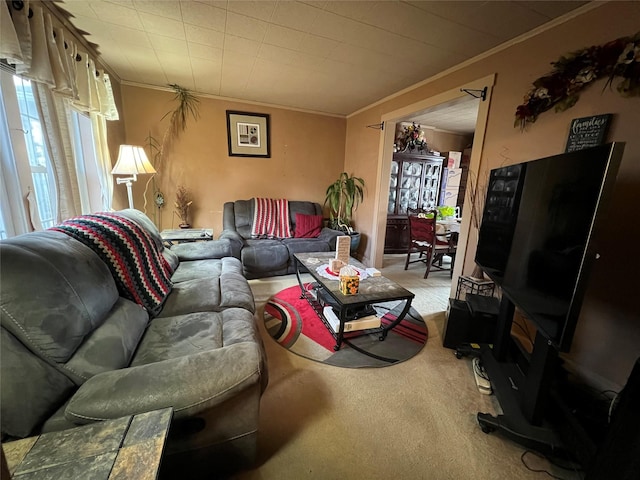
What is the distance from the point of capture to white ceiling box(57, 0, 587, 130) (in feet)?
5.40

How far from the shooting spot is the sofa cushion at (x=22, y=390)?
2.41 ft

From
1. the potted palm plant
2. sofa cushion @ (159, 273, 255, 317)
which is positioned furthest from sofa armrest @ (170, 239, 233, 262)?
the potted palm plant

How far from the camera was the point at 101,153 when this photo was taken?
7.74ft

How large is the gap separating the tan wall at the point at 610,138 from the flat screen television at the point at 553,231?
0.56m

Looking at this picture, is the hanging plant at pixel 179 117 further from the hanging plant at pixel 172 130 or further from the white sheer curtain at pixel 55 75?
the white sheer curtain at pixel 55 75

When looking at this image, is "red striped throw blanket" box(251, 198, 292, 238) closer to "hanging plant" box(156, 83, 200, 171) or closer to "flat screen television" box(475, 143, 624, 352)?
"hanging plant" box(156, 83, 200, 171)

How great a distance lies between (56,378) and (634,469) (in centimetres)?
183

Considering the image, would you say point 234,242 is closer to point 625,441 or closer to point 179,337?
point 179,337

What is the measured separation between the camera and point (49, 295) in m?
0.87

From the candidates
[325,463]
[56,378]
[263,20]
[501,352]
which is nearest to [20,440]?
[56,378]

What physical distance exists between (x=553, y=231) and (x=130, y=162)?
315cm

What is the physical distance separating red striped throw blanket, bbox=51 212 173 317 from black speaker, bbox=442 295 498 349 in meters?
2.00

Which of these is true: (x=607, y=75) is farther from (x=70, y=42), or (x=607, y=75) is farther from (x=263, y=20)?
(x=70, y=42)

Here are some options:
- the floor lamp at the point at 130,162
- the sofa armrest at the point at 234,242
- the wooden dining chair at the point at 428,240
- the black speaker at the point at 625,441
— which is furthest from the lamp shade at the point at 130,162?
the black speaker at the point at 625,441
